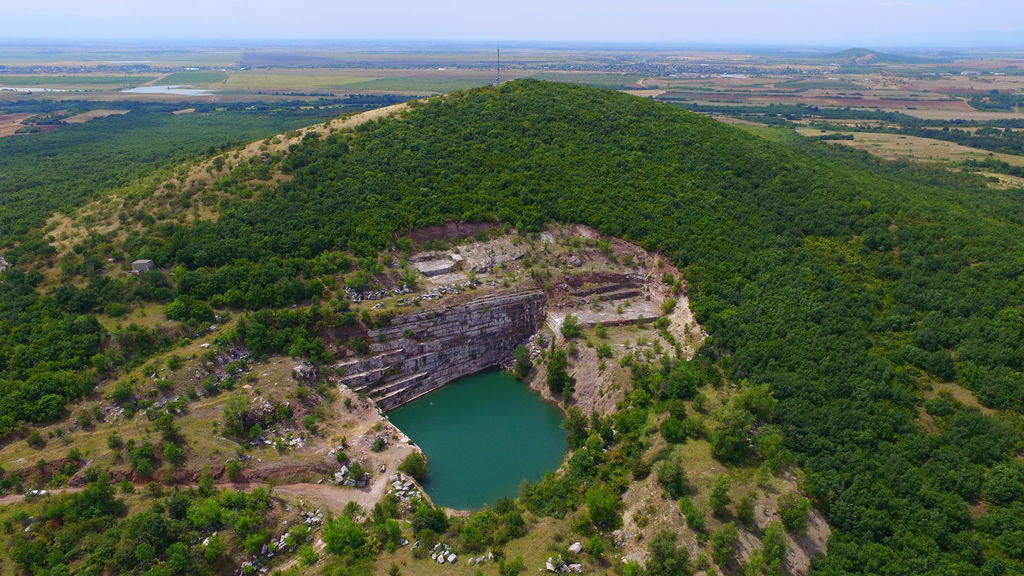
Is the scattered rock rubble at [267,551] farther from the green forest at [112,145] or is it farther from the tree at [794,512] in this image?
the green forest at [112,145]

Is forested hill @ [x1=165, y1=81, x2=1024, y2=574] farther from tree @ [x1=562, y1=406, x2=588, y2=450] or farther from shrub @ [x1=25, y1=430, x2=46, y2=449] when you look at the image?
shrub @ [x1=25, y1=430, x2=46, y2=449]

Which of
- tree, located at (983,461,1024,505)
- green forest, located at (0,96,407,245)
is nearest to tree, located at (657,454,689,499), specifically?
tree, located at (983,461,1024,505)

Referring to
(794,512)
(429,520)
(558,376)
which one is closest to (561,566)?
(429,520)

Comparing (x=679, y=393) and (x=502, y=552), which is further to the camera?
(x=679, y=393)

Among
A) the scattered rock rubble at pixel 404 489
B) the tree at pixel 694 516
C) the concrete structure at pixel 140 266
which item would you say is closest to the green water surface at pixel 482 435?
the scattered rock rubble at pixel 404 489

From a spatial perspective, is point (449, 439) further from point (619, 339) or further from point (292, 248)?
point (292, 248)

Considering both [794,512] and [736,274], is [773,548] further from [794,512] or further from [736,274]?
[736,274]

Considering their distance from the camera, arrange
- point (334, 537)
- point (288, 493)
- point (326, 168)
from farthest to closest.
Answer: point (326, 168) → point (288, 493) → point (334, 537)

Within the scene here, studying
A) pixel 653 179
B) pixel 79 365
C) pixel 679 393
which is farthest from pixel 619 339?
pixel 79 365
